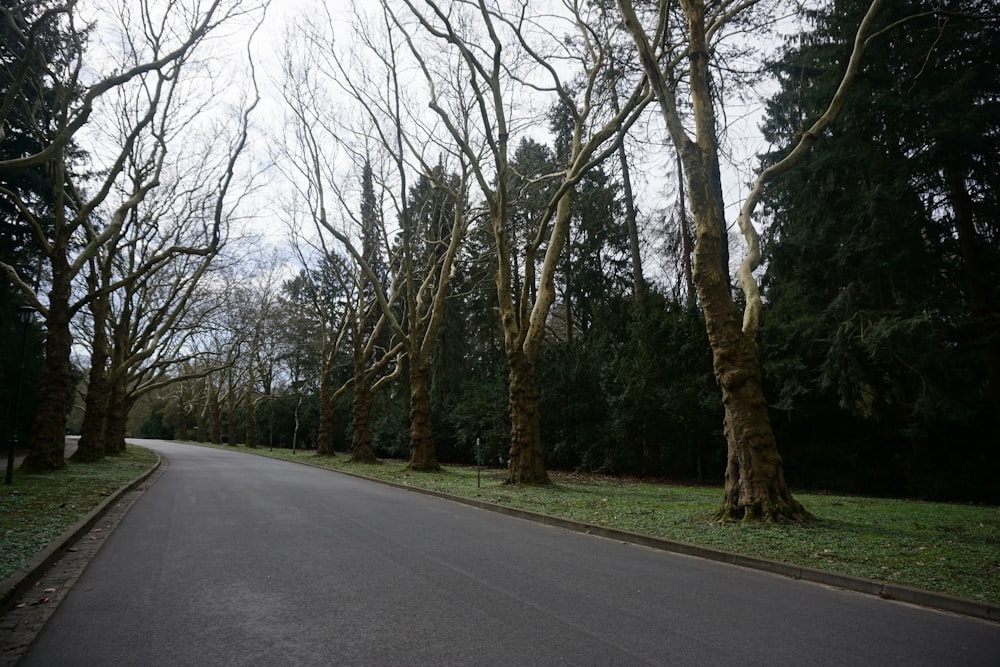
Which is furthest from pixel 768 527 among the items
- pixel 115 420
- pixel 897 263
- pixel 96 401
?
pixel 115 420

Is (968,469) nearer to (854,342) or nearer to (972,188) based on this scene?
(854,342)

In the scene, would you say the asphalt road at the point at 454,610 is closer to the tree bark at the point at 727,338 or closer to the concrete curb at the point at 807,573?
the concrete curb at the point at 807,573

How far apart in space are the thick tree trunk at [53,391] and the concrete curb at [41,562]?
7286 mm

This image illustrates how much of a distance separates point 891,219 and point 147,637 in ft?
64.4

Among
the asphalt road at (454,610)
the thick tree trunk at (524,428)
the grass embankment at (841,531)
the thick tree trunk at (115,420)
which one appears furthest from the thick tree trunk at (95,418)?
the asphalt road at (454,610)

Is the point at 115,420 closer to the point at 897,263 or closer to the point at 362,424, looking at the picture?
the point at 362,424

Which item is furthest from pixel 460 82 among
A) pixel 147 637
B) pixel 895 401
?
pixel 147 637

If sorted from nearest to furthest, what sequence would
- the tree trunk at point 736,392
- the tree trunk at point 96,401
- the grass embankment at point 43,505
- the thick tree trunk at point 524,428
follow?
the grass embankment at point 43,505
the tree trunk at point 736,392
the thick tree trunk at point 524,428
the tree trunk at point 96,401

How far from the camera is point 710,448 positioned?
2152 cm

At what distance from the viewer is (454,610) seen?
5141mm

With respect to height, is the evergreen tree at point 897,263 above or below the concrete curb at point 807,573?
above

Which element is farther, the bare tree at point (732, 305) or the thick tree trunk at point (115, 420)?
the thick tree trunk at point (115, 420)

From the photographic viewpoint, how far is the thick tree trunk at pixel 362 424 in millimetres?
Answer: 28375

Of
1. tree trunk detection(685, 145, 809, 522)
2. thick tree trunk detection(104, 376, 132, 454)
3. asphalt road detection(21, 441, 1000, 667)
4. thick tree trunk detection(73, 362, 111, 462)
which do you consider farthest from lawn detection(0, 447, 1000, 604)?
thick tree trunk detection(104, 376, 132, 454)
